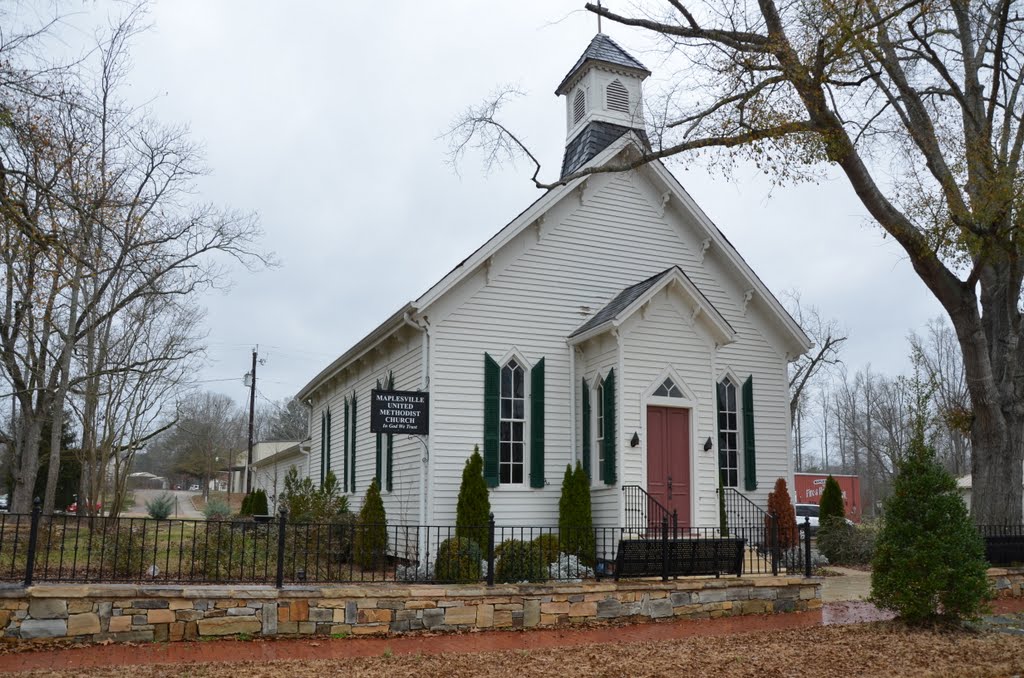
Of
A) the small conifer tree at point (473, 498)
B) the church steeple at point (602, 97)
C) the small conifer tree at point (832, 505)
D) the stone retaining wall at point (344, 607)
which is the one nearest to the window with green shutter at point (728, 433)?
the small conifer tree at point (832, 505)

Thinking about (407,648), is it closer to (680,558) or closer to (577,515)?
(680,558)

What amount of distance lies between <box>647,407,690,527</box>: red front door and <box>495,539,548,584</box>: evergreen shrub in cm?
381

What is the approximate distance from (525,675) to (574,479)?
20.7 ft

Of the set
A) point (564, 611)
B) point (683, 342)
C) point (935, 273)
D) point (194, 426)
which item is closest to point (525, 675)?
point (564, 611)

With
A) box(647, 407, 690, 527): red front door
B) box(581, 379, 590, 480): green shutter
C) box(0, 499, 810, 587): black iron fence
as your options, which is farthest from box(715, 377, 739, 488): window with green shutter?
box(581, 379, 590, 480): green shutter

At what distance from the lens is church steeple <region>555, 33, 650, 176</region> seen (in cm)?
1806

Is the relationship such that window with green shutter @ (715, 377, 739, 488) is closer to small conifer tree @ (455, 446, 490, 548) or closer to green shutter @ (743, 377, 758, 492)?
green shutter @ (743, 377, 758, 492)

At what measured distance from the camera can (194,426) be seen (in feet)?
170

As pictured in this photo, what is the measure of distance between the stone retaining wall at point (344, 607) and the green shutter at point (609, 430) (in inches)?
128

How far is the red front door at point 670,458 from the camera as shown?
49.8ft

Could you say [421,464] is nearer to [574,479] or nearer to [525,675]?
[574,479]

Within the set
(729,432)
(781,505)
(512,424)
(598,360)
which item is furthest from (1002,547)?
(512,424)

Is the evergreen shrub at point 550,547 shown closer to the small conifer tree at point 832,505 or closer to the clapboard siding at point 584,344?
the clapboard siding at point 584,344

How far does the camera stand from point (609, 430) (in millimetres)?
14922
